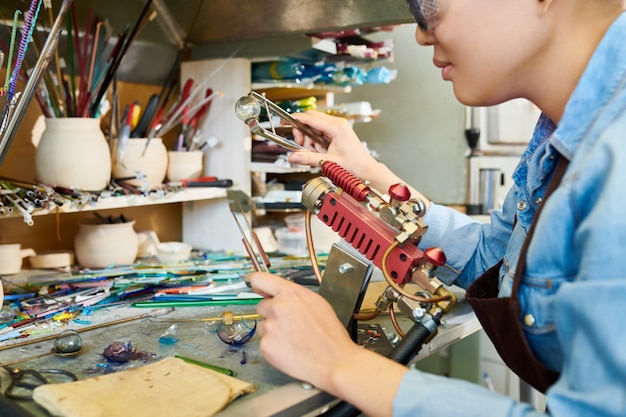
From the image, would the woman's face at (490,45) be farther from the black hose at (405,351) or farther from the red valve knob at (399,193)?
the black hose at (405,351)

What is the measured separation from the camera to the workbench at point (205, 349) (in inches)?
30.5

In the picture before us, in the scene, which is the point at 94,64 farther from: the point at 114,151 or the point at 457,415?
the point at 457,415

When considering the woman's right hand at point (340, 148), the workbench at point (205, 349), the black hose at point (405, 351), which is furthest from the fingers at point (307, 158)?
the black hose at point (405, 351)

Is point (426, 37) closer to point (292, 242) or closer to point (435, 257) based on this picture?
point (435, 257)

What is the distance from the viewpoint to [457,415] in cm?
67

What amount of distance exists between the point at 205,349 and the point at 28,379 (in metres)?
0.25

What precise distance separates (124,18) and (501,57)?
3.78 feet

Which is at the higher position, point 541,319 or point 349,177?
point 349,177

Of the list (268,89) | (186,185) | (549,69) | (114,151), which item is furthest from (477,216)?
(549,69)

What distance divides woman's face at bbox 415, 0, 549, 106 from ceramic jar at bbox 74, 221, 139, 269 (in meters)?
0.97

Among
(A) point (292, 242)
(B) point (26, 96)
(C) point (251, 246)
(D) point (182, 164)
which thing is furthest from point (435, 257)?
(D) point (182, 164)

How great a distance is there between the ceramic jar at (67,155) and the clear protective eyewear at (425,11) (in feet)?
2.78

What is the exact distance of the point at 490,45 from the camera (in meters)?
0.79

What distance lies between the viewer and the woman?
0.61m
